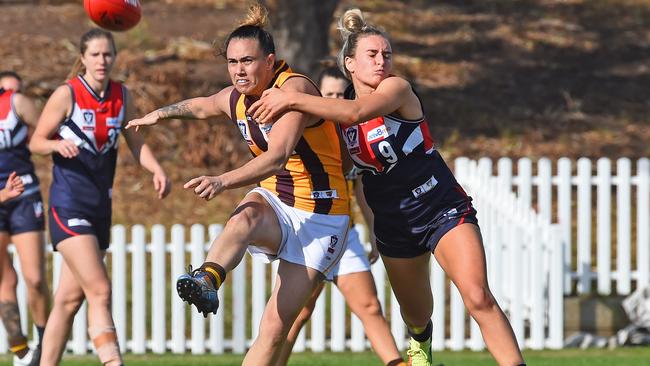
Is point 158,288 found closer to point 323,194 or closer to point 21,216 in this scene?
point 21,216

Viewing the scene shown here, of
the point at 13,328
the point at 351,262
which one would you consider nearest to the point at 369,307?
the point at 351,262

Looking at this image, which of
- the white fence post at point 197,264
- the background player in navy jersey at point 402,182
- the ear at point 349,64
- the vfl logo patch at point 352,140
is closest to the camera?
the background player in navy jersey at point 402,182

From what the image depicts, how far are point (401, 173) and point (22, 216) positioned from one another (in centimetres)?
333

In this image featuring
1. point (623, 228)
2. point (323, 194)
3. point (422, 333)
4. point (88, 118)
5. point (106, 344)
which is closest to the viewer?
point (323, 194)

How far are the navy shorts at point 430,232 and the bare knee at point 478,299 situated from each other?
1.18ft

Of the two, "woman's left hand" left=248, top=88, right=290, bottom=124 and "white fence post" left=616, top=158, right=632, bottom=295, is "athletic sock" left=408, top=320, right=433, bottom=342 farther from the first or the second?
"white fence post" left=616, top=158, right=632, bottom=295

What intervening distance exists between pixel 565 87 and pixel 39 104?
24.3 ft

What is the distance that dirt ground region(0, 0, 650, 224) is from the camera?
1539cm

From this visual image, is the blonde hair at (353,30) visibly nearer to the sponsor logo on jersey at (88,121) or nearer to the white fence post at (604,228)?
the sponsor logo on jersey at (88,121)

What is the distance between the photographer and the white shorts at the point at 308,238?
6461mm

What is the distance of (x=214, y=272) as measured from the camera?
6.10 metres

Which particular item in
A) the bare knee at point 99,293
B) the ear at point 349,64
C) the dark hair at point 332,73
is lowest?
the bare knee at point 99,293

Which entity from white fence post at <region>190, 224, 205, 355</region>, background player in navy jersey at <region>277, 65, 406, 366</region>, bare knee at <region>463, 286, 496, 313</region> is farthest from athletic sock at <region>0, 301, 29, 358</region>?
bare knee at <region>463, 286, 496, 313</region>

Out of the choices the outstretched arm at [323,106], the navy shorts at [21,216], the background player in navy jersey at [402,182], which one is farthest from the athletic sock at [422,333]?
the navy shorts at [21,216]
